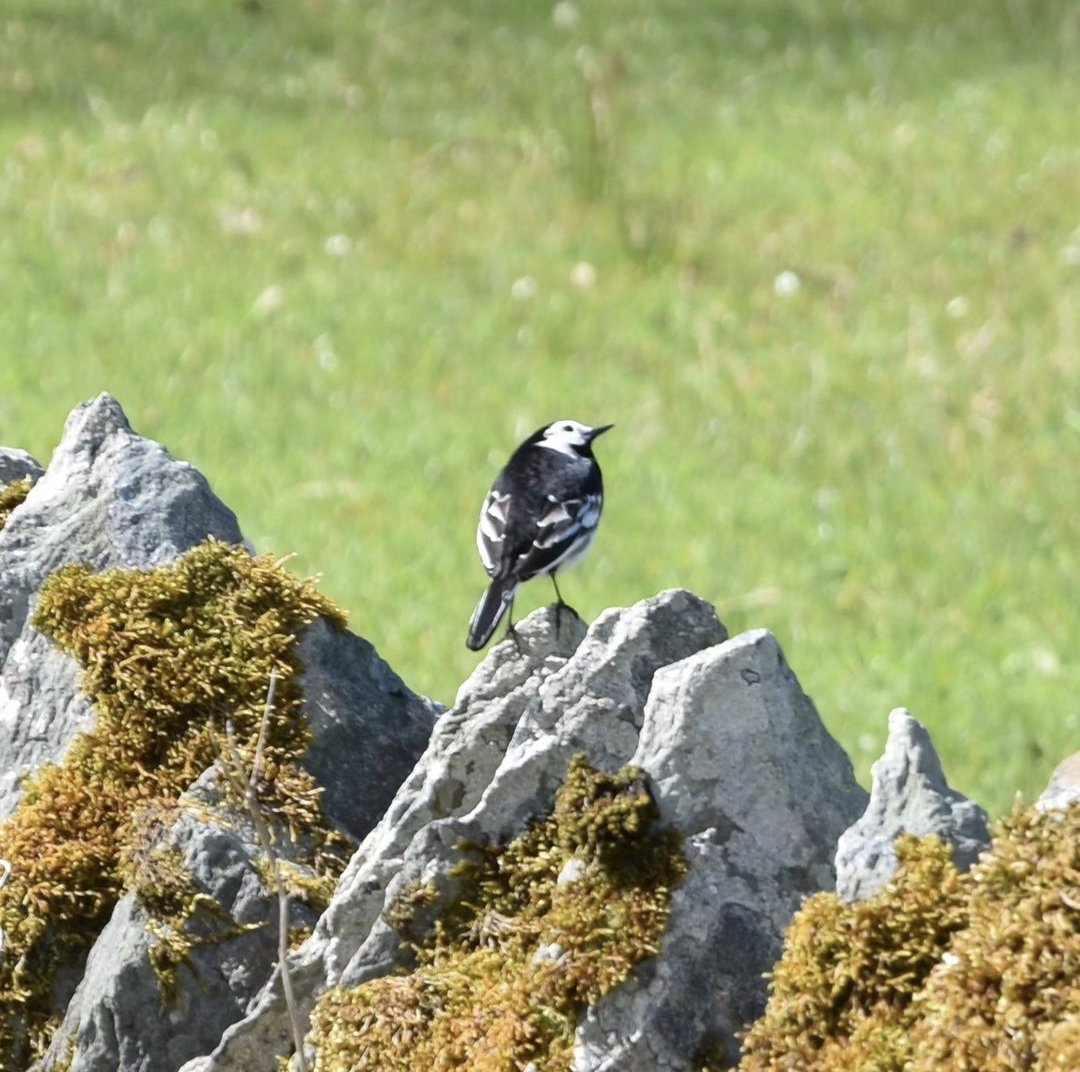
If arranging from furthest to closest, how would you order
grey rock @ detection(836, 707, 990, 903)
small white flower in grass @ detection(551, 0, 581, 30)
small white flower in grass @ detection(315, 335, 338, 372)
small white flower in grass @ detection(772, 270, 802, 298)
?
small white flower in grass @ detection(551, 0, 581, 30) < small white flower in grass @ detection(772, 270, 802, 298) < small white flower in grass @ detection(315, 335, 338, 372) < grey rock @ detection(836, 707, 990, 903)

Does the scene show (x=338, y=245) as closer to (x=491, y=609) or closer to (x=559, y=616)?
(x=491, y=609)

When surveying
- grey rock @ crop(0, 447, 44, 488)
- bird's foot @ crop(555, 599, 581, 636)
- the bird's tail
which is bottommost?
bird's foot @ crop(555, 599, 581, 636)

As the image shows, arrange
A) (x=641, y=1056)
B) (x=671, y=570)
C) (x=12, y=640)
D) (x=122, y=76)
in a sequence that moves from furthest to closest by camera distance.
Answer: (x=122, y=76), (x=671, y=570), (x=12, y=640), (x=641, y=1056)

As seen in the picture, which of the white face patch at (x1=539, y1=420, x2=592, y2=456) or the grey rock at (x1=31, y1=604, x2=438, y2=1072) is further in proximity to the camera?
the white face patch at (x1=539, y1=420, x2=592, y2=456)

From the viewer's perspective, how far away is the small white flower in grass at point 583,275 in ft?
49.3

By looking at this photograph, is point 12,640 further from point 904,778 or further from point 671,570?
point 671,570

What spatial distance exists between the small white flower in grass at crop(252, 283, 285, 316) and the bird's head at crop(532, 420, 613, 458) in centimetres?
685

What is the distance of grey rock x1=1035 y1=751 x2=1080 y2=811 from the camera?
327 centimetres

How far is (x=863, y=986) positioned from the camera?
3.37 meters

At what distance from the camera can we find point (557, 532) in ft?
22.2

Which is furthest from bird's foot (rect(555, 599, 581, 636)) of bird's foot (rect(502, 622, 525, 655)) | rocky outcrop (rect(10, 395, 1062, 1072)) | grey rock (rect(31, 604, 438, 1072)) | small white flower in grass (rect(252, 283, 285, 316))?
small white flower in grass (rect(252, 283, 285, 316))

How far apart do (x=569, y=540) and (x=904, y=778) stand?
11.1 ft

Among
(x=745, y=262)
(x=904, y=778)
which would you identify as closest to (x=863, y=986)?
(x=904, y=778)

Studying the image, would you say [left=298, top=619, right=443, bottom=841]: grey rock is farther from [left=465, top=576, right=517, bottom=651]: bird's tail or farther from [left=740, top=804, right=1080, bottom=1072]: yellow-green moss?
[left=740, top=804, right=1080, bottom=1072]: yellow-green moss
